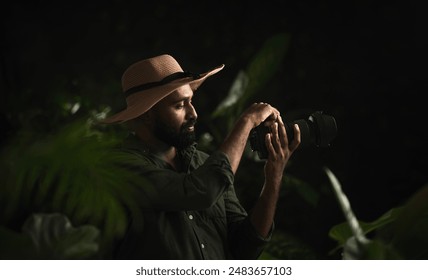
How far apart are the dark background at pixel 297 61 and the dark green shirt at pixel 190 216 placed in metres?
0.76

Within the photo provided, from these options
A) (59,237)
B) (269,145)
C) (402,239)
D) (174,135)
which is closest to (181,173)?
(174,135)

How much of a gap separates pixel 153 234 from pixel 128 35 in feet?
3.87

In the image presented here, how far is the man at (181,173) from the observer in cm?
136

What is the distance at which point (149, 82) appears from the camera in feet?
4.89

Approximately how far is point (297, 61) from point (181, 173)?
1.11 meters

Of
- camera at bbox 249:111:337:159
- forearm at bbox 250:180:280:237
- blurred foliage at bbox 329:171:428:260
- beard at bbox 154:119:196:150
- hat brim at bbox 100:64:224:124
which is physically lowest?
forearm at bbox 250:180:280:237

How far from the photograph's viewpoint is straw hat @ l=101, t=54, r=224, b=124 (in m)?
1.46

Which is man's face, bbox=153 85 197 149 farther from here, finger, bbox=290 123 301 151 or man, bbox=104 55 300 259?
finger, bbox=290 123 301 151

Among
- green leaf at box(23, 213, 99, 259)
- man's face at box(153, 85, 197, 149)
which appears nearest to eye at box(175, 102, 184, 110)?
man's face at box(153, 85, 197, 149)

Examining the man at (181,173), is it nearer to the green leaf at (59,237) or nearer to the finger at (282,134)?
the finger at (282,134)

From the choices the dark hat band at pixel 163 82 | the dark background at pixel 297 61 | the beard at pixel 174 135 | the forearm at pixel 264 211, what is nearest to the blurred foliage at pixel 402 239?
the forearm at pixel 264 211

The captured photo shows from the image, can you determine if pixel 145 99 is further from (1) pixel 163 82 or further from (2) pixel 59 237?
(2) pixel 59 237

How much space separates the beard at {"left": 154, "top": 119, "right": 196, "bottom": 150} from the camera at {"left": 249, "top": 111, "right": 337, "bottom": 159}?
151 millimetres

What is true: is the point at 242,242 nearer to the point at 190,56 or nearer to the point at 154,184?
the point at 154,184
